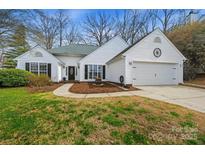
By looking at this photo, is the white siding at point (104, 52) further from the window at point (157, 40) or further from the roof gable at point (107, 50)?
the window at point (157, 40)

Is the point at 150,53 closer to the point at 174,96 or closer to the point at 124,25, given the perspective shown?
the point at 174,96

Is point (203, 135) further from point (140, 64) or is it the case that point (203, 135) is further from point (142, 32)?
point (142, 32)

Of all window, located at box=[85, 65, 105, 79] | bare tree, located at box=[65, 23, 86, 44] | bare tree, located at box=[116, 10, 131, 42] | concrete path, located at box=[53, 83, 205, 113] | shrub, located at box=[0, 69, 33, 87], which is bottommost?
concrete path, located at box=[53, 83, 205, 113]

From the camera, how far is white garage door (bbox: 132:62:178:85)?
14.1m

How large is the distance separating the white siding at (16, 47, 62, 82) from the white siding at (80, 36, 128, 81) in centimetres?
293

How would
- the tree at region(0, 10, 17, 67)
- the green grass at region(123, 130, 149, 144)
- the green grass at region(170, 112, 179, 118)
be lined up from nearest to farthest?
the green grass at region(123, 130, 149, 144), the green grass at region(170, 112, 179, 118), the tree at region(0, 10, 17, 67)

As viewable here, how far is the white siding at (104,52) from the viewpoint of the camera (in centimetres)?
2012

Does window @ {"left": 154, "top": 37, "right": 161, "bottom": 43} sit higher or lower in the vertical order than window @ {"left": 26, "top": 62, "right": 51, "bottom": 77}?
higher

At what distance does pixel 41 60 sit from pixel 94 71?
5.95m

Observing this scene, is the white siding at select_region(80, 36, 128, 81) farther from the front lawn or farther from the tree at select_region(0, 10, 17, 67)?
the front lawn

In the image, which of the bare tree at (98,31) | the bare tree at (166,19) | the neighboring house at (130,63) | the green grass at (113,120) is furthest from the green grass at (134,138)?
the bare tree at (98,31)

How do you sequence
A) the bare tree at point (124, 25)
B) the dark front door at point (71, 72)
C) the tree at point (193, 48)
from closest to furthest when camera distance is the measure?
1. the tree at point (193, 48)
2. the dark front door at point (71, 72)
3. the bare tree at point (124, 25)

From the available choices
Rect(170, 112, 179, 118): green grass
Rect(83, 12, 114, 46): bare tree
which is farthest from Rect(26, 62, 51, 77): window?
Rect(170, 112, 179, 118): green grass

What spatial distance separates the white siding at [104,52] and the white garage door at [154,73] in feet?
22.6
